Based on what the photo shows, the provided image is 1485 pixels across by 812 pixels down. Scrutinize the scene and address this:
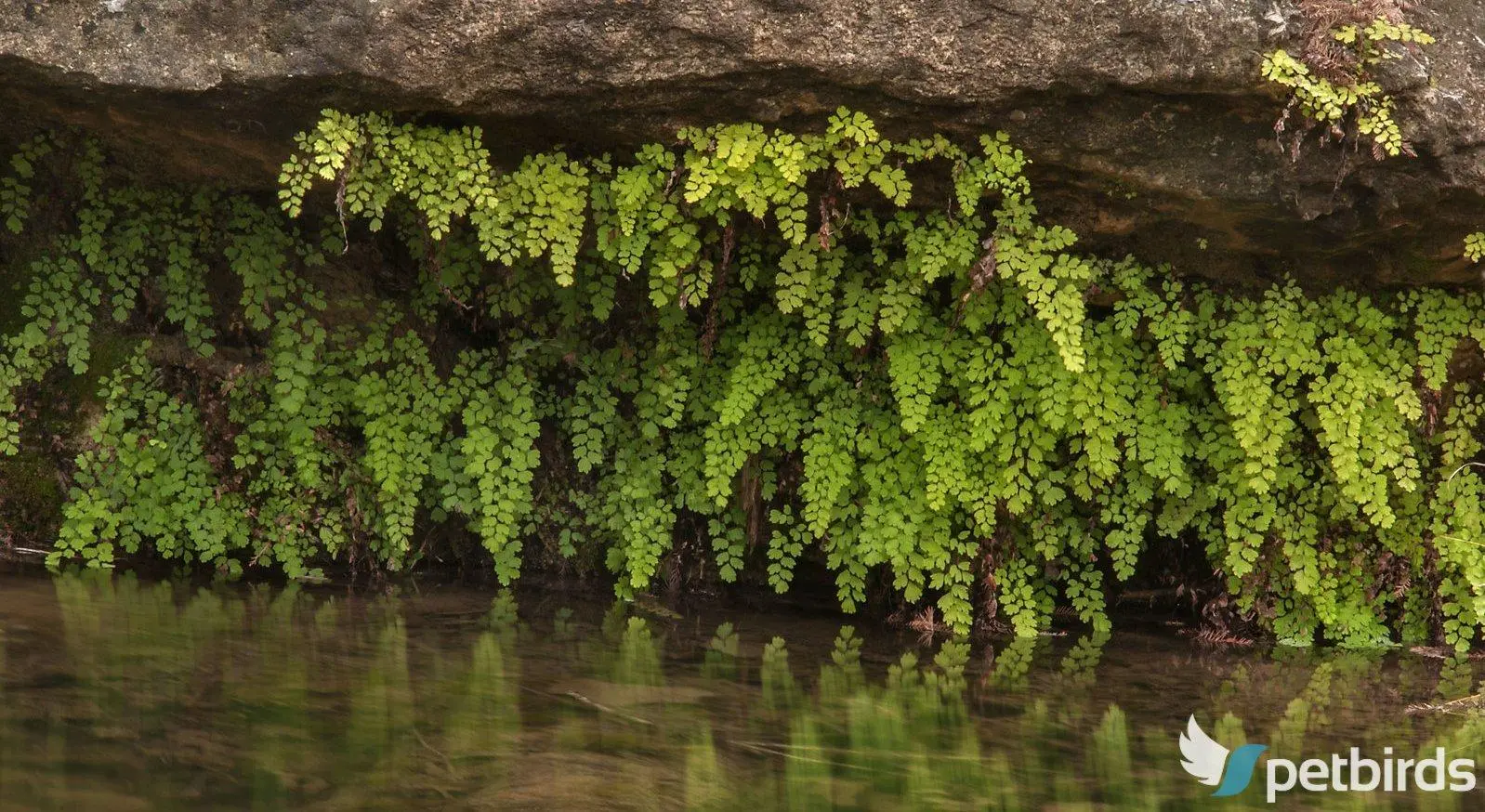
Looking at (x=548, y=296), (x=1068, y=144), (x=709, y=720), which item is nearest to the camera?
(x=709, y=720)

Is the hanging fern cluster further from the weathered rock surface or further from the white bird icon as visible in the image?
the white bird icon

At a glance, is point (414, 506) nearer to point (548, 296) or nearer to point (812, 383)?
point (548, 296)

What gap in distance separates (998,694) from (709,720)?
4.92ft

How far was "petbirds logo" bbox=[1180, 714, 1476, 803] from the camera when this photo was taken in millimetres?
4797

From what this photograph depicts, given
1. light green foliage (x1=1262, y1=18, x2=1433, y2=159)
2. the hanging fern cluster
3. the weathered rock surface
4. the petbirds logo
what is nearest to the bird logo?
the petbirds logo

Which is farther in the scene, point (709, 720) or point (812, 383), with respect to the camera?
point (812, 383)

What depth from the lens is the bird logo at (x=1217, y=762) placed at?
477 cm

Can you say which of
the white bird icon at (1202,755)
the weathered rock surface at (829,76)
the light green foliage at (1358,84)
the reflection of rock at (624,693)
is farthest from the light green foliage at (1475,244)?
the reflection of rock at (624,693)

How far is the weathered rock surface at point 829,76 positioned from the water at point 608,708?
2.45 m

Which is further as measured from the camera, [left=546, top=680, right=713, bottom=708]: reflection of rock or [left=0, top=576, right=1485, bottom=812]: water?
[left=546, top=680, right=713, bottom=708]: reflection of rock

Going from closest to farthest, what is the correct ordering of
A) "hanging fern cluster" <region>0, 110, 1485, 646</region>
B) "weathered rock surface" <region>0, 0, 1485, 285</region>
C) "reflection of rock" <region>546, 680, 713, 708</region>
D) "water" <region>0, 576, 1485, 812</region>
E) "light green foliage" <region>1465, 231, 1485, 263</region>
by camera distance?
"water" <region>0, 576, 1485, 812</region>
"reflection of rock" <region>546, 680, 713, 708</region>
"weathered rock surface" <region>0, 0, 1485, 285</region>
"light green foliage" <region>1465, 231, 1485, 263</region>
"hanging fern cluster" <region>0, 110, 1485, 646</region>

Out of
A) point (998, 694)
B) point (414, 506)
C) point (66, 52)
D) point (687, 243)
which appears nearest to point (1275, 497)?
point (998, 694)

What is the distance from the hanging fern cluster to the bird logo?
77.6 inches

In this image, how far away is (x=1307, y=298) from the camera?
23.4 ft
